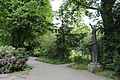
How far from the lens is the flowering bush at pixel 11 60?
32.1 ft

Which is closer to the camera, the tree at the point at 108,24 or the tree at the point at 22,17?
the tree at the point at 108,24

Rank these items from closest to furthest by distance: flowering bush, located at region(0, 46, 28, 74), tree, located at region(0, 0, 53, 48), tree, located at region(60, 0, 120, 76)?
1. tree, located at region(60, 0, 120, 76)
2. flowering bush, located at region(0, 46, 28, 74)
3. tree, located at region(0, 0, 53, 48)

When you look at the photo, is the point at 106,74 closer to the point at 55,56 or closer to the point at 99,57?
the point at 99,57

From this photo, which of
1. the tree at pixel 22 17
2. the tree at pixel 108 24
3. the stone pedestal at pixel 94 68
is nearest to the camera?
the stone pedestal at pixel 94 68

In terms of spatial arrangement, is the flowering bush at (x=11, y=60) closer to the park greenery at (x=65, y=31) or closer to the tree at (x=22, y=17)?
the park greenery at (x=65, y=31)

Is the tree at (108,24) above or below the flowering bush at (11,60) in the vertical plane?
above

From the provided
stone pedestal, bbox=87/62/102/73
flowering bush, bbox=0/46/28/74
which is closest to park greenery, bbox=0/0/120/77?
flowering bush, bbox=0/46/28/74

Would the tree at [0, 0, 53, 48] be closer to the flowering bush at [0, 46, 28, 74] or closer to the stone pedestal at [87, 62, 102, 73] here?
the flowering bush at [0, 46, 28, 74]

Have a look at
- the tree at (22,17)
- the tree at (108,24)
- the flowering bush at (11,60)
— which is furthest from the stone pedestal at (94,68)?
the tree at (22,17)

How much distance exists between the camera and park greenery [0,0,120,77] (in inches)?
380

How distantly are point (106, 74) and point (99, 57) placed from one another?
2.37m

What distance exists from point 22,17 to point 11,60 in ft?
11.6

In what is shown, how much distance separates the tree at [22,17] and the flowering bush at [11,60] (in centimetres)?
268

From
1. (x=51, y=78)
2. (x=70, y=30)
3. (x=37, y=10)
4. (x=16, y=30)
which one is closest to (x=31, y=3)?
(x=37, y=10)
